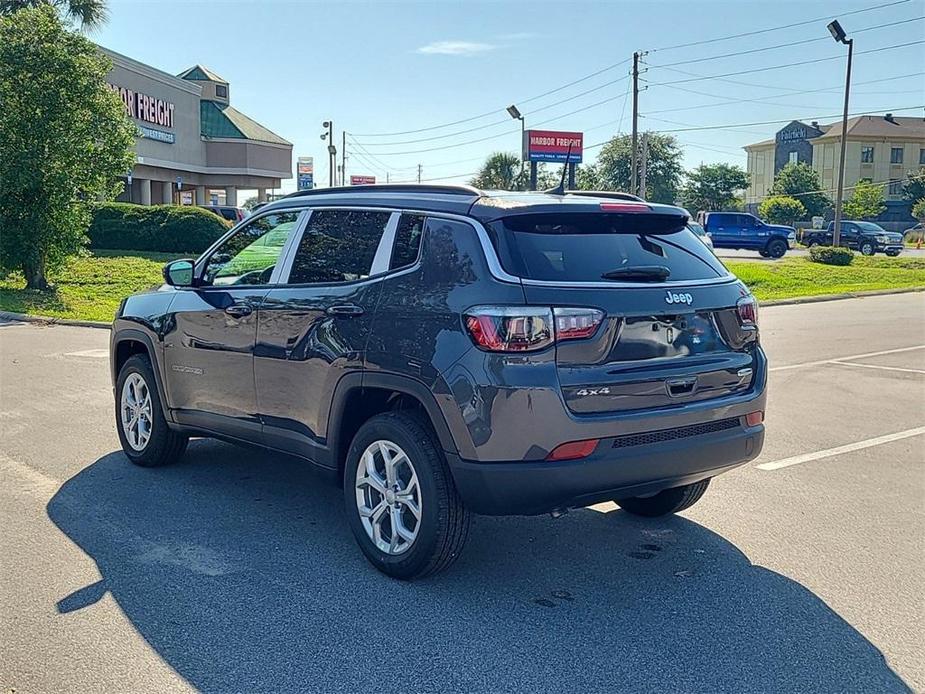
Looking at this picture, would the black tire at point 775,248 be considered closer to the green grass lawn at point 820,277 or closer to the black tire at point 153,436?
the green grass lawn at point 820,277

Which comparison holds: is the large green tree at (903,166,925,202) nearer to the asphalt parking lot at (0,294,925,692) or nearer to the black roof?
the asphalt parking lot at (0,294,925,692)

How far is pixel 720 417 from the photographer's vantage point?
14.5 feet

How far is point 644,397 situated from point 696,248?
1035 millimetres

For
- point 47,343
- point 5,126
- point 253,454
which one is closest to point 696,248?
point 253,454

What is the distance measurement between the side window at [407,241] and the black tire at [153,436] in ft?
8.08

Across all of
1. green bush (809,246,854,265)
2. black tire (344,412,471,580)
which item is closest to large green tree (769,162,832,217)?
green bush (809,246,854,265)

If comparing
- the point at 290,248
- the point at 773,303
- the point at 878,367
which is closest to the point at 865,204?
the point at 773,303

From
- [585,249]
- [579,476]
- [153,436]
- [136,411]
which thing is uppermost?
[585,249]

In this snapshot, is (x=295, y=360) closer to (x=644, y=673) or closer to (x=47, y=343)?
(x=644, y=673)

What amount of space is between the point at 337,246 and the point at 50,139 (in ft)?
52.6

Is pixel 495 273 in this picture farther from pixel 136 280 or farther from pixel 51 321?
pixel 136 280

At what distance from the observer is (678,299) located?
4309mm

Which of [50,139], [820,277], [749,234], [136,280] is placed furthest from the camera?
[749,234]

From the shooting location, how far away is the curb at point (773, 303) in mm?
15853
